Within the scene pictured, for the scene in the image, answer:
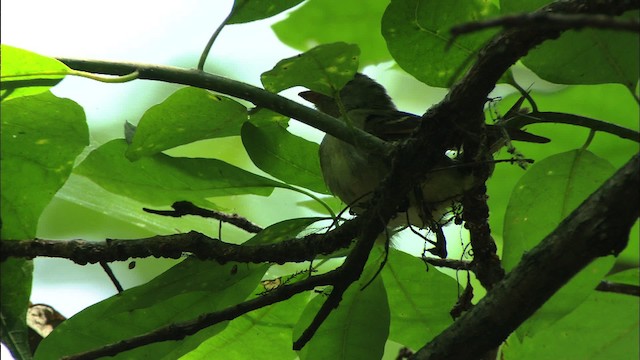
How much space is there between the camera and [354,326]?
0.96 m

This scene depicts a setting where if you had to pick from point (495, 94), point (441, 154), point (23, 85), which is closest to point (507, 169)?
point (495, 94)

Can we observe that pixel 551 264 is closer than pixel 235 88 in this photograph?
Yes

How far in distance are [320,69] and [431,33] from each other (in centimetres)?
18

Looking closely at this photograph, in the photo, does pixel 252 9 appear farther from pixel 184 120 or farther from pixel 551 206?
pixel 551 206

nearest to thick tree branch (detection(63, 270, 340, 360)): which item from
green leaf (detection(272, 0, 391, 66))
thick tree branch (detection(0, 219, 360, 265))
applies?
thick tree branch (detection(0, 219, 360, 265))

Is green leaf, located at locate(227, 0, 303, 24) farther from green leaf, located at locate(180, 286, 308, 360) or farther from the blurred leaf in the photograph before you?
green leaf, located at locate(180, 286, 308, 360)

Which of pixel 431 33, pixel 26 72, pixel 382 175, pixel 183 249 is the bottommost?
pixel 183 249

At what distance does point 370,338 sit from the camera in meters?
0.95

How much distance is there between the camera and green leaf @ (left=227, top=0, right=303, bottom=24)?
944 millimetres

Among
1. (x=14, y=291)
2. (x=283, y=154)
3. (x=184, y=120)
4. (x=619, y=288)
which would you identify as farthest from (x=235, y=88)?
(x=619, y=288)

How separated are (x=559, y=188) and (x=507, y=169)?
0.31 metres

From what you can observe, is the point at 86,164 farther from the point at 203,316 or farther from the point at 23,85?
the point at 203,316

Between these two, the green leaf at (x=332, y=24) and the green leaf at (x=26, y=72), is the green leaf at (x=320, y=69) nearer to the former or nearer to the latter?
the green leaf at (x=26, y=72)

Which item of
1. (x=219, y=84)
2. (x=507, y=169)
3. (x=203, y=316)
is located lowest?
(x=203, y=316)
